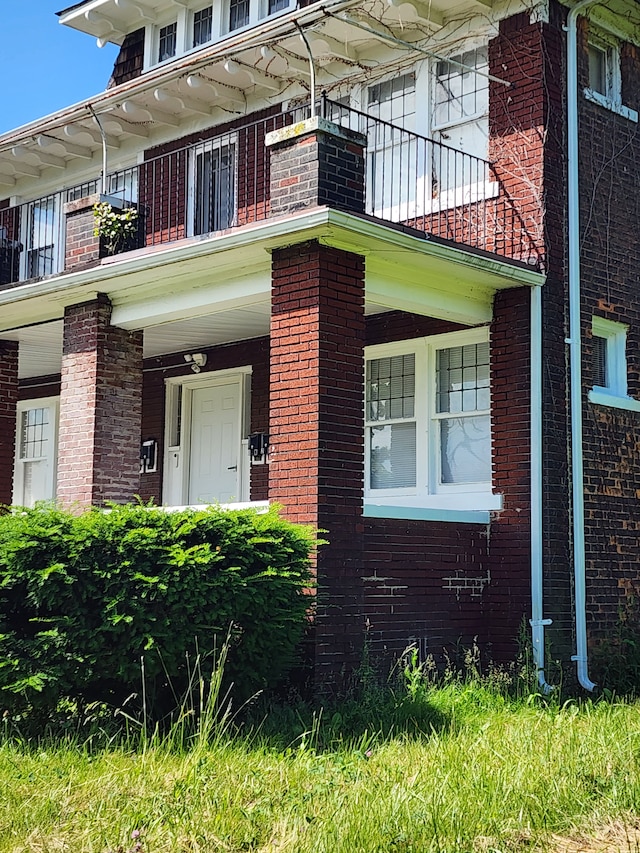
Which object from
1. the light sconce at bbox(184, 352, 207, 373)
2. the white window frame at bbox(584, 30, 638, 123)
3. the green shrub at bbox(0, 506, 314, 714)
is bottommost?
the green shrub at bbox(0, 506, 314, 714)

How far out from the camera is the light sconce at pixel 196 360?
47.3 ft

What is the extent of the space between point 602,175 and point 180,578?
681 centimetres

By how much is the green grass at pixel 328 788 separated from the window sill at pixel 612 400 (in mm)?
4024

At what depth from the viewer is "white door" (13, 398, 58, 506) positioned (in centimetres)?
1689

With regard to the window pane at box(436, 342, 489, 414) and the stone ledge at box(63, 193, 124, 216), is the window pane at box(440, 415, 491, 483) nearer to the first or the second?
the window pane at box(436, 342, 489, 414)

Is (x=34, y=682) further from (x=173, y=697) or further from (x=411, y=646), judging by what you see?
(x=411, y=646)

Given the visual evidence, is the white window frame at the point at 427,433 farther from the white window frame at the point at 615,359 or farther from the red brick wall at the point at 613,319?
the white window frame at the point at 615,359

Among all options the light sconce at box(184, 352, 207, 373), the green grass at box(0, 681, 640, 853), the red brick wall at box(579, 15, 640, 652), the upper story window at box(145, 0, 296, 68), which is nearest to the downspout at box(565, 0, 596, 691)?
the red brick wall at box(579, 15, 640, 652)

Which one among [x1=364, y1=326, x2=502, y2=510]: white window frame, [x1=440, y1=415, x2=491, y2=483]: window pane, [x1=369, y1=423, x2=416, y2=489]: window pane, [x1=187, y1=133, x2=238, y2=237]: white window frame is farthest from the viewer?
[x1=187, y1=133, x2=238, y2=237]: white window frame

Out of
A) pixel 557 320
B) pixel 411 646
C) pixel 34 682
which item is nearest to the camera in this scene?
pixel 34 682

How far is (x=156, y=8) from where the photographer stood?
15789 mm

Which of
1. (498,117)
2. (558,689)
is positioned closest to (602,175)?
(498,117)

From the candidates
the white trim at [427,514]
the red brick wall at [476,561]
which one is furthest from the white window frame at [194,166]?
the white trim at [427,514]

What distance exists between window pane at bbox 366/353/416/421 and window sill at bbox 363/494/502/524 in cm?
108
